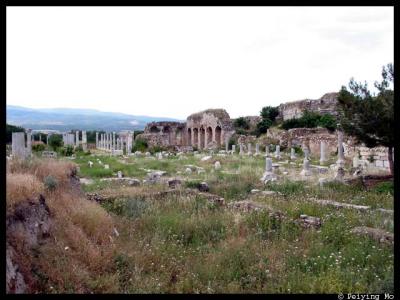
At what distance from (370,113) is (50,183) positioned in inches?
320

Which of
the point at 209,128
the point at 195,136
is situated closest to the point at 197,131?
the point at 195,136

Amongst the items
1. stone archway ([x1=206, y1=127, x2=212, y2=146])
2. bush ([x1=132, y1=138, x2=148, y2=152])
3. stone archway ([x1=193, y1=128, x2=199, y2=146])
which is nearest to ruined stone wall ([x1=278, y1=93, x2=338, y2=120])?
stone archway ([x1=206, y1=127, x2=212, y2=146])

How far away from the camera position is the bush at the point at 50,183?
24.1 feet

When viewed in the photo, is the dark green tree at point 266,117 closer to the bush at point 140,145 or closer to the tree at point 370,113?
the bush at point 140,145

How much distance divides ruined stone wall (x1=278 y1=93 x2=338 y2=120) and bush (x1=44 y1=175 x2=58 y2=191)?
3070 cm

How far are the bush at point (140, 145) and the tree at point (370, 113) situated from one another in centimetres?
2903

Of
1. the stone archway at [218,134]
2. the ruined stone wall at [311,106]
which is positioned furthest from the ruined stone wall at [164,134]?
the ruined stone wall at [311,106]

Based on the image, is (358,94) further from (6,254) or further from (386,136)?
(6,254)

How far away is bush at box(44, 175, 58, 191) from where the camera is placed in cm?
734

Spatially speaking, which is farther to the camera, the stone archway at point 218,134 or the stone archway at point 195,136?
the stone archway at point 195,136

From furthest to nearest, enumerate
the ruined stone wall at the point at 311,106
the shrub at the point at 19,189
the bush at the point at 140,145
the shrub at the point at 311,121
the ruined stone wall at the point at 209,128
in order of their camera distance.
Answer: the ruined stone wall at the point at 209,128, the bush at the point at 140,145, the ruined stone wall at the point at 311,106, the shrub at the point at 311,121, the shrub at the point at 19,189

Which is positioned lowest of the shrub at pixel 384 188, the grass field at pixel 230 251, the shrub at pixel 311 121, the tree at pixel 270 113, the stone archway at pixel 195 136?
the grass field at pixel 230 251

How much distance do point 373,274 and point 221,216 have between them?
369cm

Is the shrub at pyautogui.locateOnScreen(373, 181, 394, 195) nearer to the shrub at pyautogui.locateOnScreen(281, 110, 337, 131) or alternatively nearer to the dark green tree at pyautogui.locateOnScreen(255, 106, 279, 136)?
the shrub at pyautogui.locateOnScreen(281, 110, 337, 131)
